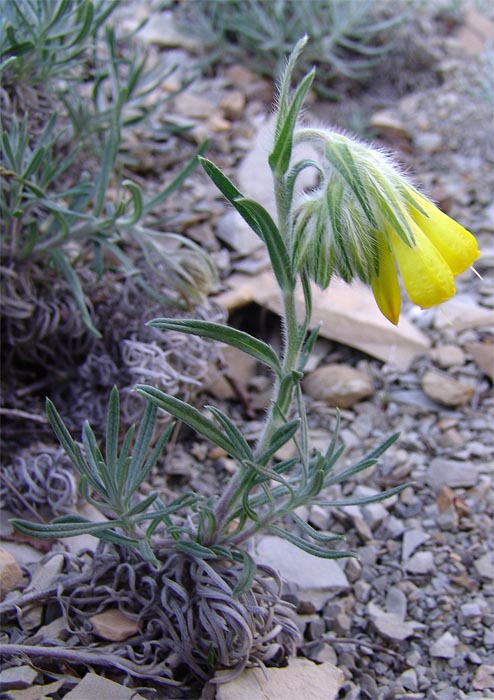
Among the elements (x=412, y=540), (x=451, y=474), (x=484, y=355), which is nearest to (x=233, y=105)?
(x=484, y=355)

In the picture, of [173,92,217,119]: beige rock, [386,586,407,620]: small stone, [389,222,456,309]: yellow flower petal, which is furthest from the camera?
[173,92,217,119]: beige rock

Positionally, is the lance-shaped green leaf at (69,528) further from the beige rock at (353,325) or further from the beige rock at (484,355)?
the beige rock at (484,355)

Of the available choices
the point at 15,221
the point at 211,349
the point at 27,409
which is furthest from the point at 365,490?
the point at 15,221

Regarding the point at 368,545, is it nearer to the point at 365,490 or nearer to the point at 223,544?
the point at 365,490

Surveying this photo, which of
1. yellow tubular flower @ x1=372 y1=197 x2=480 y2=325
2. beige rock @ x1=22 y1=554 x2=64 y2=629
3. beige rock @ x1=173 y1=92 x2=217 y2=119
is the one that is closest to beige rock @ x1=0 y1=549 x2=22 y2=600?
beige rock @ x1=22 y1=554 x2=64 y2=629

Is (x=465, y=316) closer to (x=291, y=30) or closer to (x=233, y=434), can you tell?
(x=233, y=434)

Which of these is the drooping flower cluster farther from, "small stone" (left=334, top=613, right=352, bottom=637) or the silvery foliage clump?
"small stone" (left=334, top=613, right=352, bottom=637)
